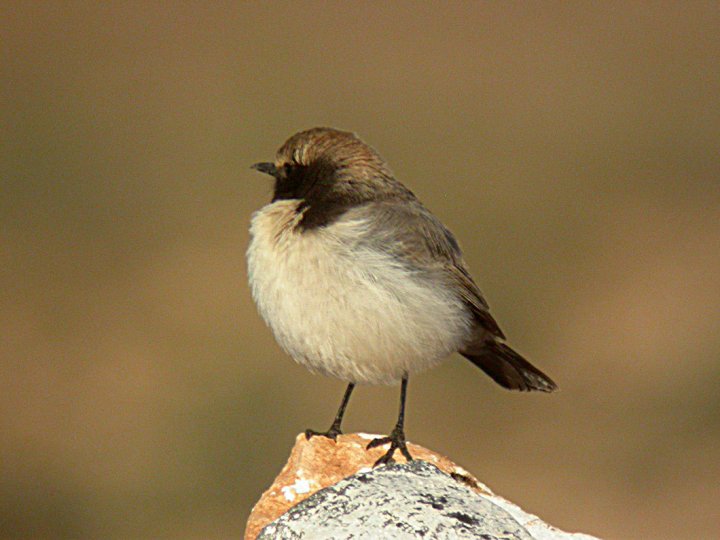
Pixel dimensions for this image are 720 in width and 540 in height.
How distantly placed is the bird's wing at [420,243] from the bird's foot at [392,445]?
2.52 ft

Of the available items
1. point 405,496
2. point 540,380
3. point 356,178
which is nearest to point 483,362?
point 540,380

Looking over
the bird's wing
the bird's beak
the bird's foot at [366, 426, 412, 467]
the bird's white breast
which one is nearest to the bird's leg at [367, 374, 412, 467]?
the bird's foot at [366, 426, 412, 467]

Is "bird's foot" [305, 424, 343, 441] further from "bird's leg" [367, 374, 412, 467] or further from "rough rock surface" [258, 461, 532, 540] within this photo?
"rough rock surface" [258, 461, 532, 540]

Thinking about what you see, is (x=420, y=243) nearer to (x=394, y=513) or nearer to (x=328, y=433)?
(x=328, y=433)

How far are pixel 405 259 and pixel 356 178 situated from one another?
0.47 m

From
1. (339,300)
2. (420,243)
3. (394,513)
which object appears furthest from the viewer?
(420,243)

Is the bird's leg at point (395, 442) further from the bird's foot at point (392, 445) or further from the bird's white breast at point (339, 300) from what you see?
the bird's white breast at point (339, 300)

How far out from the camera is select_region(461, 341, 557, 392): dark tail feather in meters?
6.44

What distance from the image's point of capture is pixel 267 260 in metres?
5.61

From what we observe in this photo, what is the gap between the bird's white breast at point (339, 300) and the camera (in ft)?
18.0

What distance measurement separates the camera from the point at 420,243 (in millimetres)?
5914

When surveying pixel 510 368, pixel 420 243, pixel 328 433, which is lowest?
pixel 328 433

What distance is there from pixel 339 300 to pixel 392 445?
91 centimetres

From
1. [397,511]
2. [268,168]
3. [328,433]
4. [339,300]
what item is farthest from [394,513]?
[268,168]
